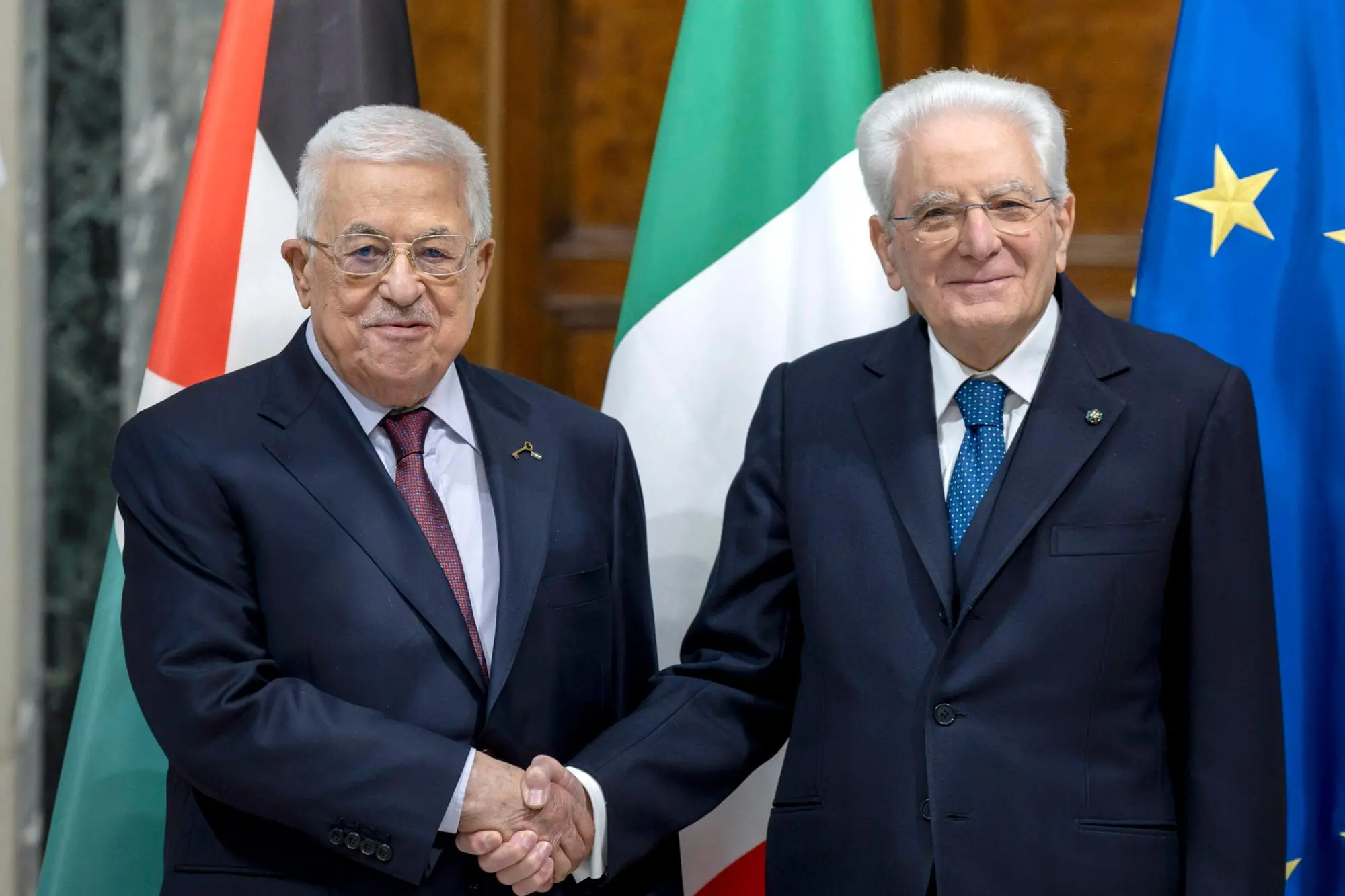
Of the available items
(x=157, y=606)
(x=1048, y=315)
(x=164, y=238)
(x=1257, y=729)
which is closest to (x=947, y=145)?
(x=1048, y=315)

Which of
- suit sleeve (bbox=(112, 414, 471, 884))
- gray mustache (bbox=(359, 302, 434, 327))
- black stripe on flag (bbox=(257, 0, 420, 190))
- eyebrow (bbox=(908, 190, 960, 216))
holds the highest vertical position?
black stripe on flag (bbox=(257, 0, 420, 190))

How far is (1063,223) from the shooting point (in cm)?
170

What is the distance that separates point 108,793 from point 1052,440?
1.40 m

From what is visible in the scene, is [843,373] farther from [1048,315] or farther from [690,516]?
[690,516]

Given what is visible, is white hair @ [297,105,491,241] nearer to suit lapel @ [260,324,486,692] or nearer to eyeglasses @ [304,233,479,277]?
eyeglasses @ [304,233,479,277]

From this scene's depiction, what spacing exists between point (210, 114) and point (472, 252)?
2.15ft

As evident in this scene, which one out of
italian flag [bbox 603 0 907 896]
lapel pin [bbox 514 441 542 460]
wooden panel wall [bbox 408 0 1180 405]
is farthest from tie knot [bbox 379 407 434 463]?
wooden panel wall [bbox 408 0 1180 405]

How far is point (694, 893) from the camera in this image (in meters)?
2.19

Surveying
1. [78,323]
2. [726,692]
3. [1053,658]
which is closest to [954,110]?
[1053,658]

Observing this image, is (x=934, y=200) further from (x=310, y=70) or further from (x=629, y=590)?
(x=310, y=70)

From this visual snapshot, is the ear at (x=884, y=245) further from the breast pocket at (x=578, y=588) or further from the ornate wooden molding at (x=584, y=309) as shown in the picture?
the ornate wooden molding at (x=584, y=309)

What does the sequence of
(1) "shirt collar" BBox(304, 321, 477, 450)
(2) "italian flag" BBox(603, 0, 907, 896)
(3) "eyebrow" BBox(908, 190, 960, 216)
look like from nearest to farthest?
(3) "eyebrow" BBox(908, 190, 960, 216)
(1) "shirt collar" BBox(304, 321, 477, 450)
(2) "italian flag" BBox(603, 0, 907, 896)

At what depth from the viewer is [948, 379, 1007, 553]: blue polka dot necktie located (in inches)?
64.6

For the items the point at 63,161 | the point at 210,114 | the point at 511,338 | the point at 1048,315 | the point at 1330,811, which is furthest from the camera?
the point at 511,338
